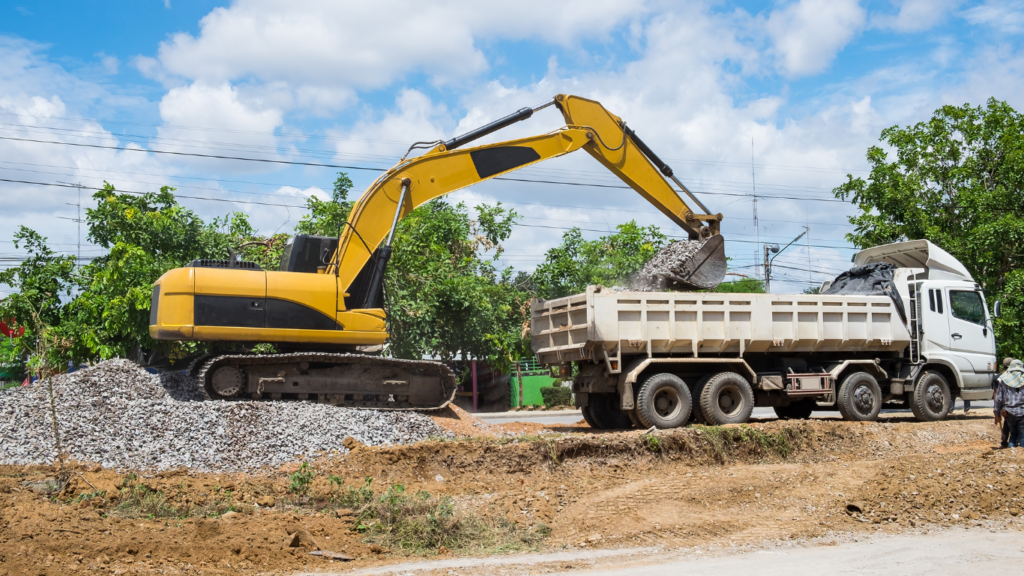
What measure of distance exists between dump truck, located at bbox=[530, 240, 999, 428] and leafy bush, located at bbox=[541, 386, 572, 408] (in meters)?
12.6

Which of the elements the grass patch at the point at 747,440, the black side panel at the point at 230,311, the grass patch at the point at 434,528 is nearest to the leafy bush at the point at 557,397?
the grass patch at the point at 747,440

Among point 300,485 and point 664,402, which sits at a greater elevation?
point 664,402

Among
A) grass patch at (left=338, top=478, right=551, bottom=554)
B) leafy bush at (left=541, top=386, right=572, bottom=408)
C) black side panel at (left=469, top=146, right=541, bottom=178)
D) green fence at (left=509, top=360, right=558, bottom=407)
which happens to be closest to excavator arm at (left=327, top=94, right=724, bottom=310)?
black side panel at (left=469, top=146, right=541, bottom=178)

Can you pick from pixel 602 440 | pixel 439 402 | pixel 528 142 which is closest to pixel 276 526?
pixel 602 440

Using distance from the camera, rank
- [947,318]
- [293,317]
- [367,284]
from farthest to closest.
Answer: [947,318] < [367,284] < [293,317]

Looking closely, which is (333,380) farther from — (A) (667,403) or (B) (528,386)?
(B) (528,386)

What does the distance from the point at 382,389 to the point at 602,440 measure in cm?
480

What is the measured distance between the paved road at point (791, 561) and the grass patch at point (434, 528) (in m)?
0.40

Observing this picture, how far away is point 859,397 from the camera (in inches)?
545

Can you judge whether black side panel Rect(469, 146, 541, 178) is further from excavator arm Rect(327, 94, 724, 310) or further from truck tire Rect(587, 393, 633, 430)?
truck tire Rect(587, 393, 633, 430)

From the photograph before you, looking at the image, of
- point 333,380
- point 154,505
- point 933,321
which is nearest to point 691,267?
point 933,321

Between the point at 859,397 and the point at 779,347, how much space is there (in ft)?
6.15

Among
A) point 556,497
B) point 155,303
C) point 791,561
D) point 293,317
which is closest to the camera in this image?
point 791,561

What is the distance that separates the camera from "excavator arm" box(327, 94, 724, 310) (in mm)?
13336
